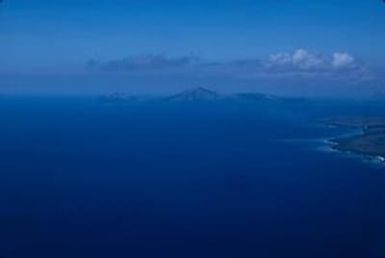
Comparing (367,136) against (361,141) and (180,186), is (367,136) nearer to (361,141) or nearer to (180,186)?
(361,141)

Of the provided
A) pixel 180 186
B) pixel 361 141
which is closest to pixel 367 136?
pixel 361 141

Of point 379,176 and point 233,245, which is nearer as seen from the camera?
point 379,176

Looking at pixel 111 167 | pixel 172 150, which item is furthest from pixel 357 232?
pixel 111 167

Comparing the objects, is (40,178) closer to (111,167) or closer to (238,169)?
(111,167)
